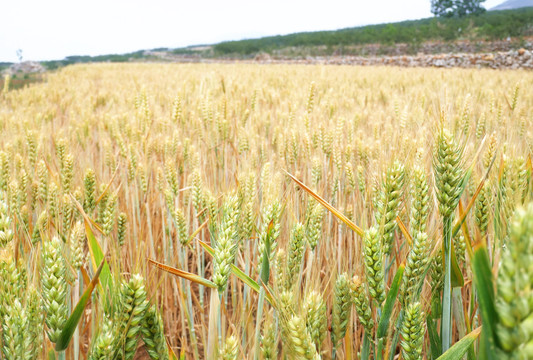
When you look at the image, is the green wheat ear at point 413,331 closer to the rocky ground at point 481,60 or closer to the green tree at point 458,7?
the rocky ground at point 481,60

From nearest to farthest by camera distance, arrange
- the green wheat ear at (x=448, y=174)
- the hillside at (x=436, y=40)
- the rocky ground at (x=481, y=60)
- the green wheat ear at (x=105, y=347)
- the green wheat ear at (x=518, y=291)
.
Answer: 1. the green wheat ear at (x=518, y=291)
2. the green wheat ear at (x=105, y=347)
3. the green wheat ear at (x=448, y=174)
4. the rocky ground at (x=481, y=60)
5. the hillside at (x=436, y=40)

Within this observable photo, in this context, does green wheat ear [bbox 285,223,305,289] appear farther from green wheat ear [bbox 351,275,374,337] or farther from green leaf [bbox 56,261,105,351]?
green leaf [bbox 56,261,105,351]

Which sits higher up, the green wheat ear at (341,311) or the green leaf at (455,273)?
the green leaf at (455,273)

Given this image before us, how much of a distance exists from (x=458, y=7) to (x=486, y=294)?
60.3 meters

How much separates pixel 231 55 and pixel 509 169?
48.2 metres

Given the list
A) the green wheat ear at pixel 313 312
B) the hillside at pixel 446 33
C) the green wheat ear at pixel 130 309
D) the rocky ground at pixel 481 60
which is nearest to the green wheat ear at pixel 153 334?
the green wheat ear at pixel 130 309

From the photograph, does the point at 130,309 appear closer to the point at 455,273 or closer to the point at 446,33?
the point at 455,273

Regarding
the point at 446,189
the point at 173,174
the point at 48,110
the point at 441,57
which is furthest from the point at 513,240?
the point at 441,57

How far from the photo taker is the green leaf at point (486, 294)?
0.36 m

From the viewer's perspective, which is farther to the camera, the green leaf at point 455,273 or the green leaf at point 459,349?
the green leaf at point 455,273

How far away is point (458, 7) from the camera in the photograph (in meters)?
48.7

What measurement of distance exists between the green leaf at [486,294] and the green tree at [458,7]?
58.5 meters

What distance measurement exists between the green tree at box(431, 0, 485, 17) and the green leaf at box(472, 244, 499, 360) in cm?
5845

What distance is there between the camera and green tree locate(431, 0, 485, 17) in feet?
157
